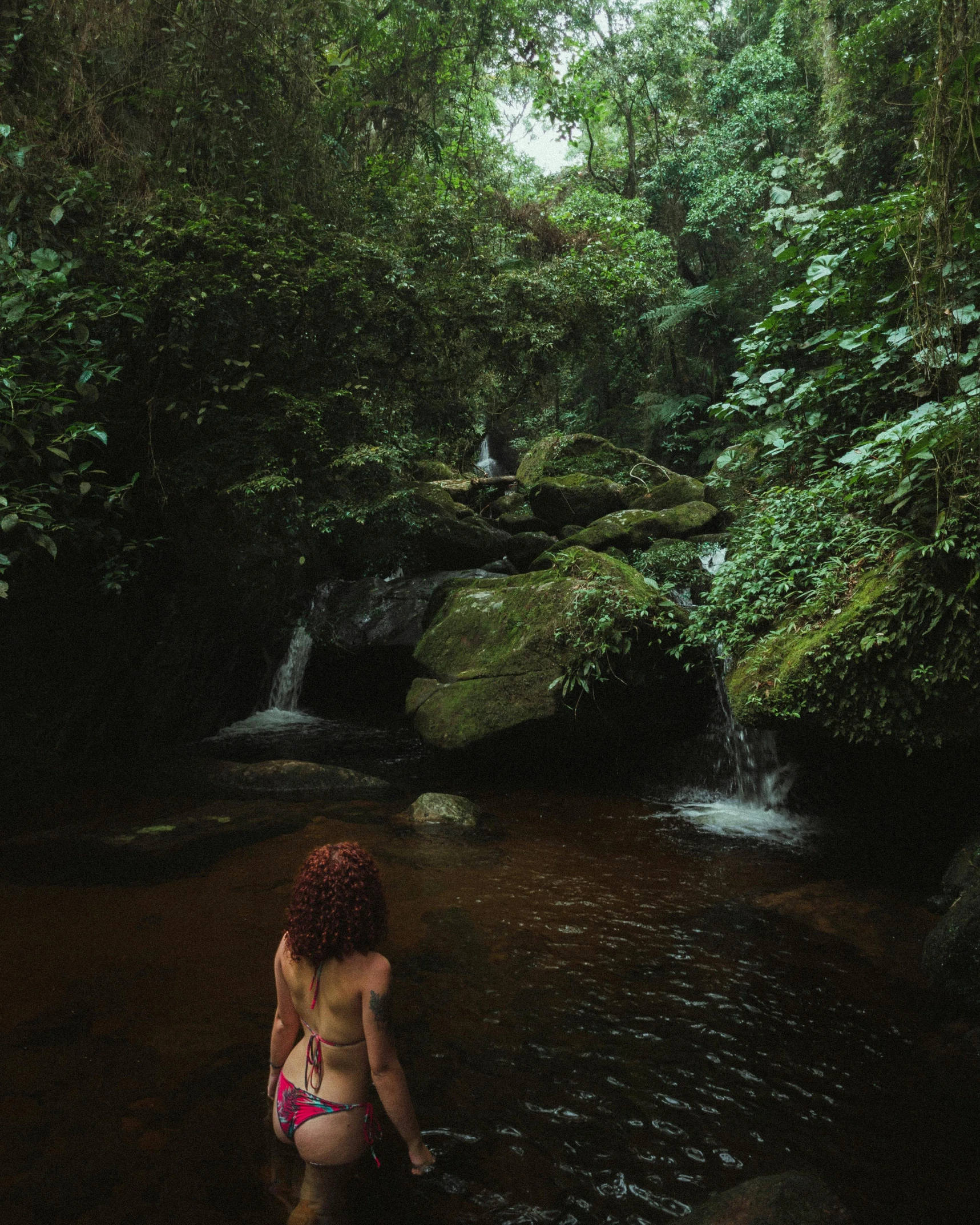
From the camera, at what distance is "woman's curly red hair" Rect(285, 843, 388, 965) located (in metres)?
2.53

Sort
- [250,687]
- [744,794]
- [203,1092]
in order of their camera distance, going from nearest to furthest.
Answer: [203,1092]
[744,794]
[250,687]

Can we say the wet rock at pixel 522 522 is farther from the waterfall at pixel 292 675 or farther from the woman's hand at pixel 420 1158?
the woman's hand at pixel 420 1158

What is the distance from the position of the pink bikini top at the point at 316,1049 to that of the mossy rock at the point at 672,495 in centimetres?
1022

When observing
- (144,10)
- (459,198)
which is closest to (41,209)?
(144,10)

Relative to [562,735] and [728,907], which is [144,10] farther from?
[728,907]

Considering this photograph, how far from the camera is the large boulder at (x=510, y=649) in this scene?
746cm

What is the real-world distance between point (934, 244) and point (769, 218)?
201 cm

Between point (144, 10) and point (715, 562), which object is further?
point (715, 562)

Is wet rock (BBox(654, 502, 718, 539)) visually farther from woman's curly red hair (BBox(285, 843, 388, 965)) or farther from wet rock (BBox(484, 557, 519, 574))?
woman's curly red hair (BBox(285, 843, 388, 965))

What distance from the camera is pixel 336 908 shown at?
8.31ft

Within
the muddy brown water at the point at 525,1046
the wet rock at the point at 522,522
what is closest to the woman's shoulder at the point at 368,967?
the muddy brown water at the point at 525,1046

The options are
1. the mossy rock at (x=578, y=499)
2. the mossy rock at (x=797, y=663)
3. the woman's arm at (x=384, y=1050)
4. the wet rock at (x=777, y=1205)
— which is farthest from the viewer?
the mossy rock at (x=578, y=499)

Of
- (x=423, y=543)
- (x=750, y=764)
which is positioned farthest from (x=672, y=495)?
(x=750, y=764)

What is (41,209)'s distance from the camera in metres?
6.50
